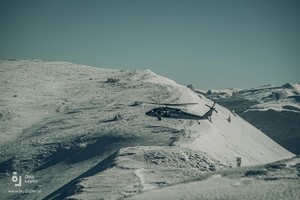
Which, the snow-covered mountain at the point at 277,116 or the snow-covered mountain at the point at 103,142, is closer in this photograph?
the snow-covered mountain at the point at 103,142

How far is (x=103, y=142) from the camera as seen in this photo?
28469 mm

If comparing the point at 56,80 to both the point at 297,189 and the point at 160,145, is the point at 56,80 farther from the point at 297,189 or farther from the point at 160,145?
the point at 297,189

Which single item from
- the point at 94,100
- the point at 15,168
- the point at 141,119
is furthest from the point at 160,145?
the point at 94,100

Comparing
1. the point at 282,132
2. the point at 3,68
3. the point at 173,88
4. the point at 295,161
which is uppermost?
the point at 3,68

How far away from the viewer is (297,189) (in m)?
11.0

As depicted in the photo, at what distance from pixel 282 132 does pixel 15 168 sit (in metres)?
44.8

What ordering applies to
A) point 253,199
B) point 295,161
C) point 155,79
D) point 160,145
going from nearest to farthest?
point 253,199 → point 295,161 → point 160,145 → point 155,79

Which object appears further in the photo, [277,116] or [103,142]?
[277,116]

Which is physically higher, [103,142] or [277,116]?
[103,142]

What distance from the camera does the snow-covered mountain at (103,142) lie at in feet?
65.0

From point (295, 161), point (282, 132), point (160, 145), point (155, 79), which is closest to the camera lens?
point (295, 161)

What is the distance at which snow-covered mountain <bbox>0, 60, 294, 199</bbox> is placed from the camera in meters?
19.8

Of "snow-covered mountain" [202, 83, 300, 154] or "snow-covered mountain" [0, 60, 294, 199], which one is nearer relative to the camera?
"snow-covered mountain" [0, 60, 294, 199]

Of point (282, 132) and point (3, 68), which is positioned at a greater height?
point (3, 68)
